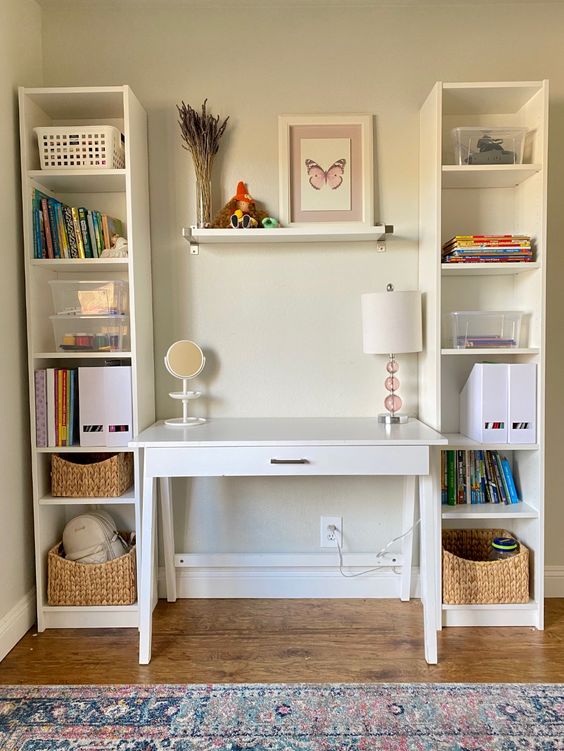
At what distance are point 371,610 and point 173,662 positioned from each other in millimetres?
869

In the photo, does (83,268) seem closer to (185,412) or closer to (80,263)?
(80,263)

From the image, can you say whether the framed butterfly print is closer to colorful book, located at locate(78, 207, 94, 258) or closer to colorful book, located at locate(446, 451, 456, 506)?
colorful book, located at locate(78, 207, 94, 258)

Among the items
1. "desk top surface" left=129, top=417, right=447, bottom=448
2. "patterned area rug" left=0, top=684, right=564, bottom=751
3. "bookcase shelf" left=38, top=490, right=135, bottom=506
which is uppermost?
"desk top surface" left=129, top=417, right=447, bottom=448

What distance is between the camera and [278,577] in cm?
247

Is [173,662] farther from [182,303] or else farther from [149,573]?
[182,303]

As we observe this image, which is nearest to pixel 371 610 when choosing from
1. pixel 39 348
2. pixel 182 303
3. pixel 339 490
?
pixel 339 490

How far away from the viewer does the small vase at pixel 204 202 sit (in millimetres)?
2334

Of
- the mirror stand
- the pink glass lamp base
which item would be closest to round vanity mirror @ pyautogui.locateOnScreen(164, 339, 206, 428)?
the mirror stand

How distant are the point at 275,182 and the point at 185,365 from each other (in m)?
0.92

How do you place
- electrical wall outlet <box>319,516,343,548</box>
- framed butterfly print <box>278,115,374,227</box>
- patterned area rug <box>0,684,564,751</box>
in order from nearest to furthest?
patterned area rug <box>0,684,564,751</box> < framed butterfly print <box>278,115,374,227</box> < electrical wall outlet <box>319,516,343,548</box>

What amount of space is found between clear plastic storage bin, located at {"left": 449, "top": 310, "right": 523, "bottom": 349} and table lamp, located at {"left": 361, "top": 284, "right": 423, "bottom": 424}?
0.18m

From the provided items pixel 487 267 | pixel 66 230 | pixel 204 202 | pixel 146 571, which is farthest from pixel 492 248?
pixel 146 571

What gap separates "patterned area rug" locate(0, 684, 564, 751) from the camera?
1.60 metres

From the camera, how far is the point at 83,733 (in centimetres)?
164
